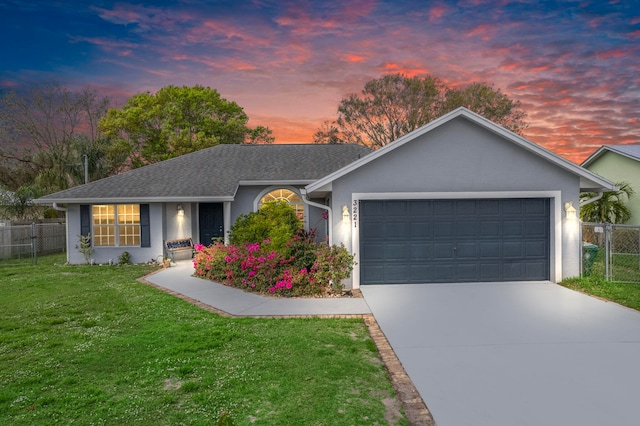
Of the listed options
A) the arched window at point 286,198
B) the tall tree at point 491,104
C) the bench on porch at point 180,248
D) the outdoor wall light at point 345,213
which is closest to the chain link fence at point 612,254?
the outdoor wall light at point 345,213

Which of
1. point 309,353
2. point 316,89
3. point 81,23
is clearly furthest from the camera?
point 316,89

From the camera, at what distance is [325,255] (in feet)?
30.6

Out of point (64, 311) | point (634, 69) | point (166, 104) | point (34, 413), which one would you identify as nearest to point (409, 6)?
point (634, 69)

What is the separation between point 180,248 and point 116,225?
8.57ft

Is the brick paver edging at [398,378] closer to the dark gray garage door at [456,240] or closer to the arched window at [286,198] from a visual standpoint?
the dark gray garage door at [456,240]

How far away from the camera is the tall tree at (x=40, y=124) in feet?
99.9

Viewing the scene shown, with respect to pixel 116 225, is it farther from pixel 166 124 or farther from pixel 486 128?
pixel 166 124

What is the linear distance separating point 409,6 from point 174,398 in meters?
15.0

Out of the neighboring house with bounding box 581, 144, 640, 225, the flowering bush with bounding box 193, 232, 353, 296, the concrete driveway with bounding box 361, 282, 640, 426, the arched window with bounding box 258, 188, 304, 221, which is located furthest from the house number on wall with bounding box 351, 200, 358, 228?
the neighboring house with bounding box 581, 144, 640, 225

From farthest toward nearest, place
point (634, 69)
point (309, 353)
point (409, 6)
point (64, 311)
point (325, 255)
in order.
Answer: point (634, 69), point (409, 6), point (325, 255), point (64, 311), point (309, 353)

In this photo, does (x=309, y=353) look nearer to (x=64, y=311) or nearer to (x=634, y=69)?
(x=64, y=311)

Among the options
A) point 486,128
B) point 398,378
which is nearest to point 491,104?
point 486,128

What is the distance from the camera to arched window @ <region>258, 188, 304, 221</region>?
15.3 metres

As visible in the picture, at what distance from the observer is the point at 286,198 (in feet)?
50.4
